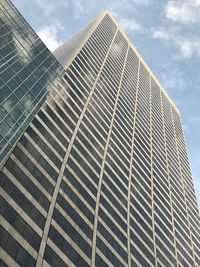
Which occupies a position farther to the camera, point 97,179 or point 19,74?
point 97,179

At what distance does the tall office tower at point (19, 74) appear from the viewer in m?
58.3

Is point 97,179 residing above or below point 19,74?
below

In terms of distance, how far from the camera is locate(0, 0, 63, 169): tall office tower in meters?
58.3

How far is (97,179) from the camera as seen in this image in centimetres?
7919

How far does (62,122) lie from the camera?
79.9 metres

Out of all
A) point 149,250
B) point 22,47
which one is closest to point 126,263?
point 149,250

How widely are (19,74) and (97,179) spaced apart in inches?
1025

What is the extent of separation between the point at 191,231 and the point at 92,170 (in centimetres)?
5009

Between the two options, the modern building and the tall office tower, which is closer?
the modern building

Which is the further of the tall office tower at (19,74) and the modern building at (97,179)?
the tall office tower at (19,74)

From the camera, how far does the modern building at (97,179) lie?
56156mm

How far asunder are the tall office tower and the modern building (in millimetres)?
3177

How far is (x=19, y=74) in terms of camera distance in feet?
222

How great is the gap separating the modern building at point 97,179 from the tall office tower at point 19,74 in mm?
3177
